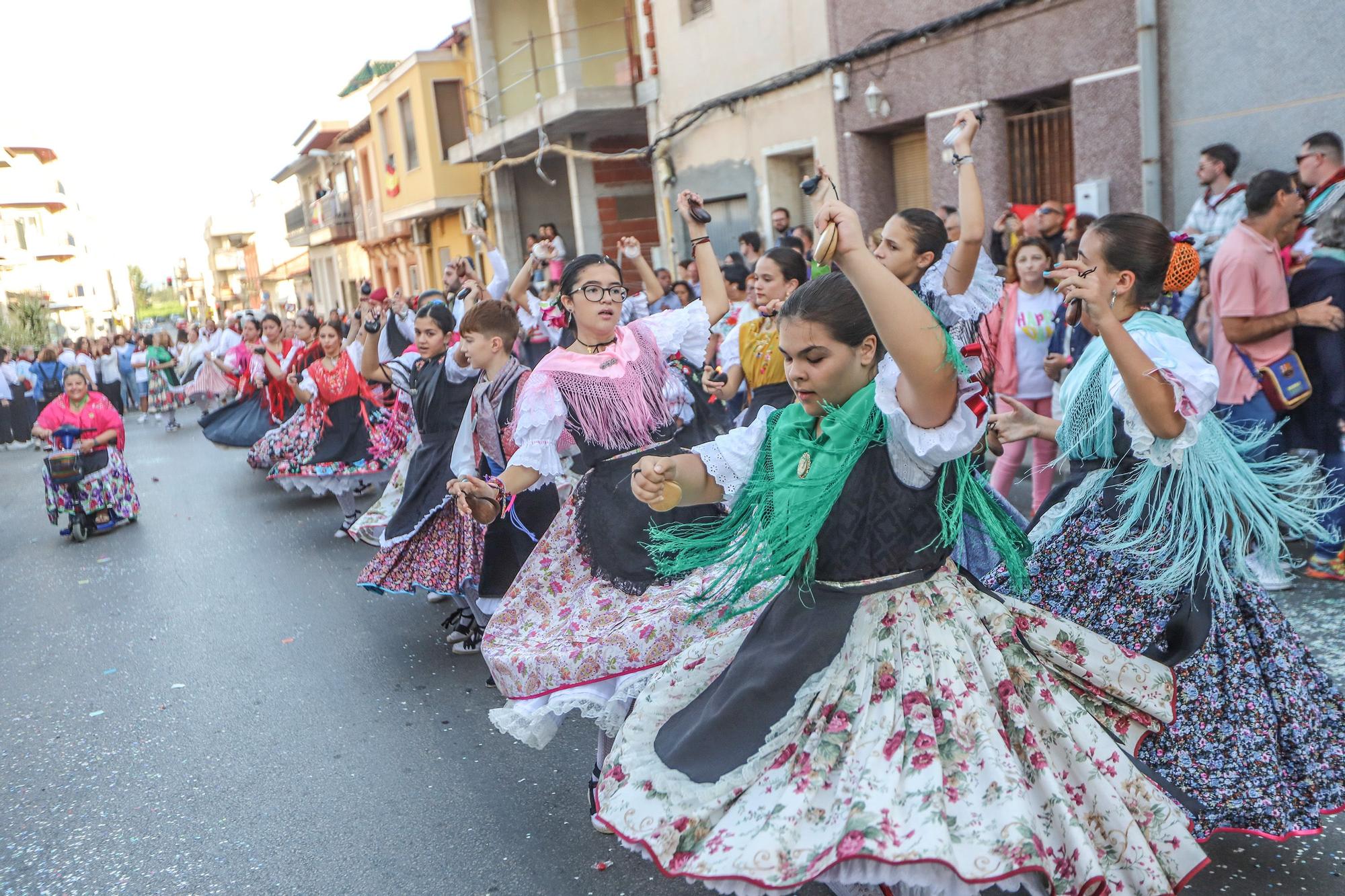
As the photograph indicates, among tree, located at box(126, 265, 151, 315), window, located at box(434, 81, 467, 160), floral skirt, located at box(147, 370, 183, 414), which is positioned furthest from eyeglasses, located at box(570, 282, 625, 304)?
tree, located at box(126, 265, 151, 315)

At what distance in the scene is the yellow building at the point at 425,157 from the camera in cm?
2641

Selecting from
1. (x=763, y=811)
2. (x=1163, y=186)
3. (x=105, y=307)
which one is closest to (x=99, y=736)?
(x=763, y=811)

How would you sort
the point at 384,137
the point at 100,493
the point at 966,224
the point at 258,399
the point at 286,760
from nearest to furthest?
the point at 966,224 < the point at 286,760 < the point at 100,493 < the point at 258,399 < the point at 384,137

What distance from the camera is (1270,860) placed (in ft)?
10.3

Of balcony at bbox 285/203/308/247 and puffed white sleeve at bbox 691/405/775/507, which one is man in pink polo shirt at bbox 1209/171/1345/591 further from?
balcony at bbox 285/203/308/247

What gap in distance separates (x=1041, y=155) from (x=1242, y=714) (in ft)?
28.3

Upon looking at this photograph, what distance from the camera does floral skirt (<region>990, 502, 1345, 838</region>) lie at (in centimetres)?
281

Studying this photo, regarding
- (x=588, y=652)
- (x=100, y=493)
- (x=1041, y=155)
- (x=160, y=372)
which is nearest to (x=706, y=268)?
(x=588, y=652)

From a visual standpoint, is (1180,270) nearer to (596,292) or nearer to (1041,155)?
(596,292)

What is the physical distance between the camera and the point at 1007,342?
682cm

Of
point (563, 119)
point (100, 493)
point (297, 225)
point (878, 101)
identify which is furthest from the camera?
point (297, 225)

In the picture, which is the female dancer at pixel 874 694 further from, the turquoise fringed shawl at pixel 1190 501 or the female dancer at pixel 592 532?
the female dancer at pixel 592 532

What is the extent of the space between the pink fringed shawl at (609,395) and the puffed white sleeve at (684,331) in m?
0.25

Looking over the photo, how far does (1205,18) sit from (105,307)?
67135 millimetres
